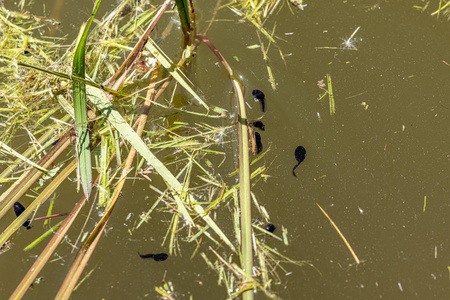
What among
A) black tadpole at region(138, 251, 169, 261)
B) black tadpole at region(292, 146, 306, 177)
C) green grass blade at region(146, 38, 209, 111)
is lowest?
black tadpole at region(138, 251, 169, 261)

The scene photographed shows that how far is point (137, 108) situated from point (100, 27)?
0.53 metres

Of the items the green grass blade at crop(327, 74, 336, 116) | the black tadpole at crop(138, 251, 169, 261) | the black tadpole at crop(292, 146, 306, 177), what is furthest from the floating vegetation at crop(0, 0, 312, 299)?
the green grass blade at crop(327, 74, 336, 116)

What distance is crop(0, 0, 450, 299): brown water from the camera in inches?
63.1

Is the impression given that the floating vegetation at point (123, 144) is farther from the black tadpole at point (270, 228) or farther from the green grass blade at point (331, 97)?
the green grass blade at point (331, 97)

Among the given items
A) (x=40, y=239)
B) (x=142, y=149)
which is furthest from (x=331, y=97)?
(x=40, y=239)

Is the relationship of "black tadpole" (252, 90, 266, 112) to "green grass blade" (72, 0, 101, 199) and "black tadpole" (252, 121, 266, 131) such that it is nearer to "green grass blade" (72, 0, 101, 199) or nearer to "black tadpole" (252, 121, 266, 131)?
"black tadpole" (252, 121, 266, 131)

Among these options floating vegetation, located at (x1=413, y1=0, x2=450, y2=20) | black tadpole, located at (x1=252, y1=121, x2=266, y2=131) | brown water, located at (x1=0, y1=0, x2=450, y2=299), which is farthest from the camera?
floating vegetation, located at (x1=413, y1=0, x2=450, y2=20)

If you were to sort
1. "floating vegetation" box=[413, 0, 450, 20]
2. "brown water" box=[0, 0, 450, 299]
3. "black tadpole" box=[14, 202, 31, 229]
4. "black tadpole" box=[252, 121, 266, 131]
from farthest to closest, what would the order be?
"floating vegetation" box=[413, 0, 450, 20] → "black tadpole" box=[252, 121, 266, 131] → "black tadpole" box=[14, 202, 31, 229] → "brown water" box=[0, 0, 450, 299]

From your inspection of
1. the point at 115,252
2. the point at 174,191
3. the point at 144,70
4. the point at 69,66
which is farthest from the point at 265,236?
the point at 69,66

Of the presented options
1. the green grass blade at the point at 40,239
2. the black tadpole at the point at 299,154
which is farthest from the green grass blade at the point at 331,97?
the green grass blade at the point at 40,239

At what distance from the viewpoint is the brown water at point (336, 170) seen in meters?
1.60

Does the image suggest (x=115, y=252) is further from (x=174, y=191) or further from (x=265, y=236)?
(x=265, y=236)

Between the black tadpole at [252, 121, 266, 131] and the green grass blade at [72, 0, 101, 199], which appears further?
the black tadpole at [252, 121, 266, 131]

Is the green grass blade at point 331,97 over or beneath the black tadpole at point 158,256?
over
